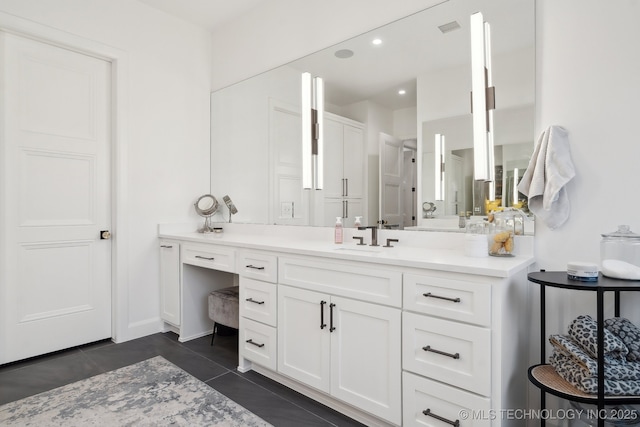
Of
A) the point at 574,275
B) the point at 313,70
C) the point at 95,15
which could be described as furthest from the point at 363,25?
the point at 95,15

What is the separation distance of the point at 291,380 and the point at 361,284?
84 centimetres

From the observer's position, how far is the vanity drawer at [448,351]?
1.33 metres

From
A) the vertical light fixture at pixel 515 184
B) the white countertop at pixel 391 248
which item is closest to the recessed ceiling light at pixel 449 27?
the vertical light fixture at pixel 515 184

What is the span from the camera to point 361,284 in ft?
5.57

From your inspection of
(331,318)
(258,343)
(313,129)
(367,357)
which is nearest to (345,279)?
(331,318)

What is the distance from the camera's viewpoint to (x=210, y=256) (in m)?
2.58

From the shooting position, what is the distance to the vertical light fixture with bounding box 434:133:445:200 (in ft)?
6.57

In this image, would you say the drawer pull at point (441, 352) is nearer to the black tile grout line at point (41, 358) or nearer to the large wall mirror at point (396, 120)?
the large wall mirror at point (396, 120)

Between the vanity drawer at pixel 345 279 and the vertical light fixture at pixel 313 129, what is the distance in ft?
2.70

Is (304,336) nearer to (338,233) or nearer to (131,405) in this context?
(338,233)

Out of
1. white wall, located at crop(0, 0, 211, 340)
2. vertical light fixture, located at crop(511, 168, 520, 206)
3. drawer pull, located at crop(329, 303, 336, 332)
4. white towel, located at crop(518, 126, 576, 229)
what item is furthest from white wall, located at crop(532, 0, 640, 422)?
white wall, located at crop(0, 0, 211, 340)

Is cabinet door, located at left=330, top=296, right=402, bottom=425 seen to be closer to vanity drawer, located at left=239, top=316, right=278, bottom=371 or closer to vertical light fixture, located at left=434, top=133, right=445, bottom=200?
vanity drawer, located at left=239, top=316, right=278, bottom=371

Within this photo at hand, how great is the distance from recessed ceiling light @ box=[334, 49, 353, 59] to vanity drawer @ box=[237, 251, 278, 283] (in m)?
1.47

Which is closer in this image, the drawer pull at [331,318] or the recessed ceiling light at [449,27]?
the drawer pull at [331,318]
